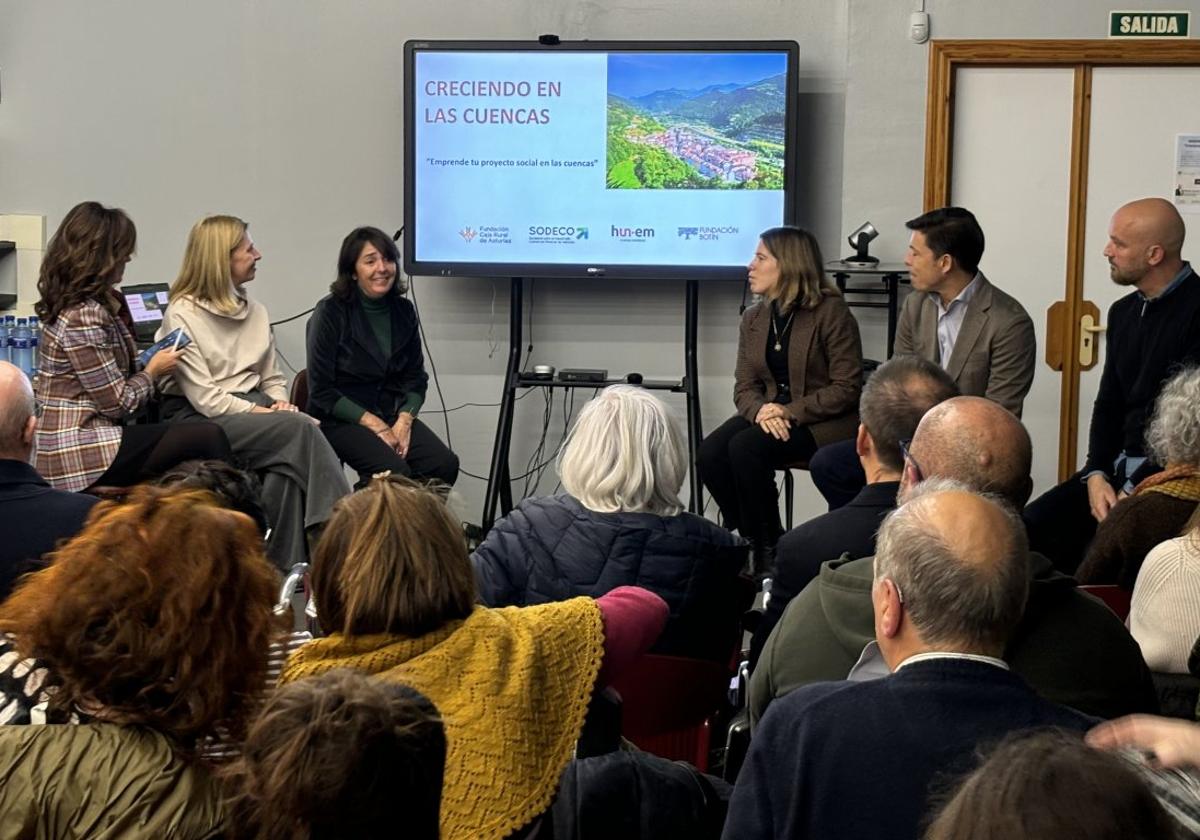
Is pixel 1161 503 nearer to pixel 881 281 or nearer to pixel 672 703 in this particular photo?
pixel 672 703

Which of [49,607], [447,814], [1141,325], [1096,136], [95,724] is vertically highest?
[1096,136]

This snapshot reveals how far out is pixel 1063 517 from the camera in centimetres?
450

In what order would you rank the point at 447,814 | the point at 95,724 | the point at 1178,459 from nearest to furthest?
1. the point at 95,724
2. the point at 447,814
3. the point at 1178,459

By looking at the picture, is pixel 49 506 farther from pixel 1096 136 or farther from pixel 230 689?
pixel 1096 136

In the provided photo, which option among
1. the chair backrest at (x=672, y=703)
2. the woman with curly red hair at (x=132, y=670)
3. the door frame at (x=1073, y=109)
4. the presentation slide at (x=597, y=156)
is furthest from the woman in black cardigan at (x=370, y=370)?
the woman with curly red hair at (x=132, y=670)

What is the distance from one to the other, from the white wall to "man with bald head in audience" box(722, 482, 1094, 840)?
4.98m

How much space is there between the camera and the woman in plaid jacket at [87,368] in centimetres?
448

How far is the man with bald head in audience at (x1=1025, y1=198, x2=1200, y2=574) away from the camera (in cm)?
447

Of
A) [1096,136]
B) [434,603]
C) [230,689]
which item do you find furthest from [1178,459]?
[1096,136]

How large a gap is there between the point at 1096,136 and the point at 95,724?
5.87 metres

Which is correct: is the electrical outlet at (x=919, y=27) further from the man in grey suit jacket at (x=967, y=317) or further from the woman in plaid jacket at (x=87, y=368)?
the woman in plaid jacket at (x=87, y=368)

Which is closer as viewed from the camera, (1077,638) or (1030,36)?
(1077,638)

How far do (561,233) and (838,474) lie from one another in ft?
8.96

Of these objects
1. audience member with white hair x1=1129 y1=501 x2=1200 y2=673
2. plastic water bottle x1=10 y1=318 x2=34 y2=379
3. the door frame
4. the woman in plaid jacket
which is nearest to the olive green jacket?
→ audience member with white hair x1=1129 y1=501 x2=1200 y2=673
